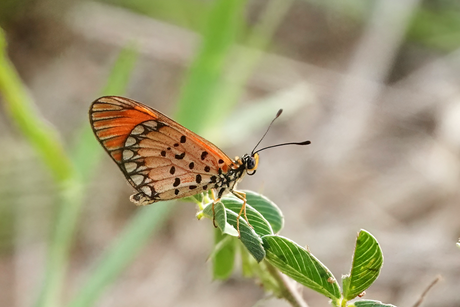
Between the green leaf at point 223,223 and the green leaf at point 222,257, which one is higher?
the green leaf at point 222,257

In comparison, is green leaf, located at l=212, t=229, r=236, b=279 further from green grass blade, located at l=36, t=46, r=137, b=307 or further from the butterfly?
green grass blade, located at l=36, t=46, r=137, b=307

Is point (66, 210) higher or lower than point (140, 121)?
higher

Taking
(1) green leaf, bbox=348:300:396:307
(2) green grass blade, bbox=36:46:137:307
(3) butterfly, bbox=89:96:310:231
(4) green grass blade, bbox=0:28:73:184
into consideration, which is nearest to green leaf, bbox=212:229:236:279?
(3) butterfly, bbox=89:96:310:231

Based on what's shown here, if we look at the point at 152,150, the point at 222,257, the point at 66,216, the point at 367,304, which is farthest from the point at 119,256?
the point at 367,304

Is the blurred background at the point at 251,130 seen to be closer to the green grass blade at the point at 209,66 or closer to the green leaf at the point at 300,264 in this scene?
the green grass blade at the point at 209,66

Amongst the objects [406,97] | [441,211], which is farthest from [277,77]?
[441,211]

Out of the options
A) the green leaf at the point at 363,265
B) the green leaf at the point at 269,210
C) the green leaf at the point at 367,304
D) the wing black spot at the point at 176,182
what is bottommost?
the green leaf at the point at 367,304

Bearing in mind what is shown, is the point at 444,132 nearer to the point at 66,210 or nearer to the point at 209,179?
the point at 209,179

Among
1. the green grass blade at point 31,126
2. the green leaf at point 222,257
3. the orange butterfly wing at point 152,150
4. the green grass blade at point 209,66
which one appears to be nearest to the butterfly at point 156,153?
the orange butterfly wing at point 152,150
